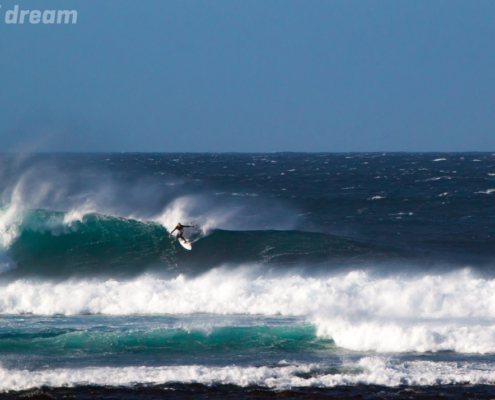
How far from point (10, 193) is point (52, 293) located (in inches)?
330

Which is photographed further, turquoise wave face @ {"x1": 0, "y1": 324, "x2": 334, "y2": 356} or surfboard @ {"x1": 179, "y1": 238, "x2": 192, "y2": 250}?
surfboard @ {"x1": 179, "y1": 238, "x2": 192, "y2": 250}

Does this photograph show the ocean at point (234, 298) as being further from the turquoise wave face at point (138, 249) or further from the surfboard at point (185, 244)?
the surfboard at point (185, 244)

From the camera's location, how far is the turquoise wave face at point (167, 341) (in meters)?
11.2

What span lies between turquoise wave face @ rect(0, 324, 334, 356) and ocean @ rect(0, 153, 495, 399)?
5 centimetres

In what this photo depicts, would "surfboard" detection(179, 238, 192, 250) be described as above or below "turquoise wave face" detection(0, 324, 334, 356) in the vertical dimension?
above

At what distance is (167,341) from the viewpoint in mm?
11742

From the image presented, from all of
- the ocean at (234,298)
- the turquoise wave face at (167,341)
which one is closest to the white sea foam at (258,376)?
the ocean at (234,298)

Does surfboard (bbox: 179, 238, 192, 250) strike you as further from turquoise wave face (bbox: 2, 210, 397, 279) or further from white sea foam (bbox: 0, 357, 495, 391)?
white sea foam (bbox: 0, 357, 495, 391)

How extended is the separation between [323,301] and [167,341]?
463 cm

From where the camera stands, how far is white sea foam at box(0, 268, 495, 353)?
1176cm

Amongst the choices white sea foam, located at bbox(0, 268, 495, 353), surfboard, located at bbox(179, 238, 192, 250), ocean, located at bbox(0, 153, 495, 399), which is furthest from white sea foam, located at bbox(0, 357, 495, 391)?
surfboard, located at bbox(179, 238, 192, 250)

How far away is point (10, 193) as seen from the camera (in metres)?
21.9

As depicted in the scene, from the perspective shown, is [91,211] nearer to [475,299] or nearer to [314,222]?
[314,222]

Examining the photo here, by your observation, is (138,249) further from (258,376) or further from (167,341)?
(258,376)
